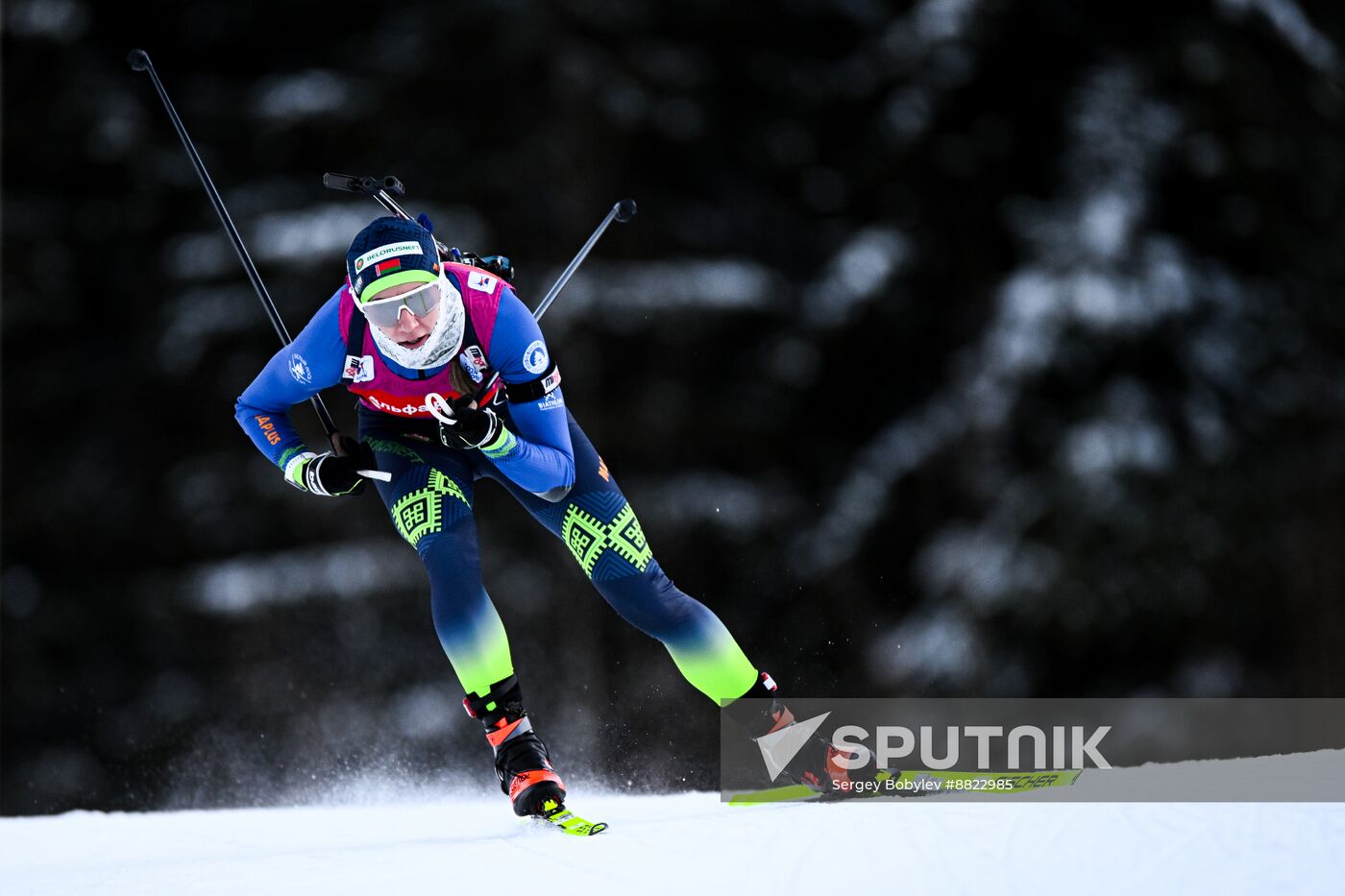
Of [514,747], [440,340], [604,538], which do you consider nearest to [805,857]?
[514,747]

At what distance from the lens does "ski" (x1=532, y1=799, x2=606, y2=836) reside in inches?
142

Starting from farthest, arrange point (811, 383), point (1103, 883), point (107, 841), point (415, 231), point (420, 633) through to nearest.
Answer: point (811, 383)
point (420, 633)
point (107, 841)
point (415, 231)
point (1103, 883)

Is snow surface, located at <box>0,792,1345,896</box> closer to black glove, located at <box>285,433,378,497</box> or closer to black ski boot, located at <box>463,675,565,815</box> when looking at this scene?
black ski boot, located at <box>463,675,565,815</box>

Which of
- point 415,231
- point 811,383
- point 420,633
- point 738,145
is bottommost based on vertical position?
point 420,633

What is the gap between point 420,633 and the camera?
11227 mm

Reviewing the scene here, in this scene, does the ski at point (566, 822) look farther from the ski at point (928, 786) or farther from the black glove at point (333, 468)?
the black glove at point (333, 468)

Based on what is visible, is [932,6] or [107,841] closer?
[107,841]

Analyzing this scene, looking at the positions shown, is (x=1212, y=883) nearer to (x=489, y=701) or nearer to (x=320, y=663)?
(x=489, y=701)

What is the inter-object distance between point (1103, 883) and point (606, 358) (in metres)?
9.06

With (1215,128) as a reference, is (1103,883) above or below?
above

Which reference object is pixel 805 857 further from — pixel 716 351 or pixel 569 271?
pixel 716 351

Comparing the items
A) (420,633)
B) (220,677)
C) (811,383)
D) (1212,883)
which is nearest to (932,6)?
(811,383)

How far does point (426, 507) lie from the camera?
3.82 m

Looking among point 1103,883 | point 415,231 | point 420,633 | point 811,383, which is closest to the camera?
point 1103,883
